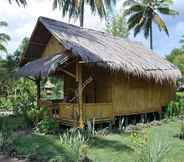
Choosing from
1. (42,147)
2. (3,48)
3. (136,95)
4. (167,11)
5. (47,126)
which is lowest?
(42,147)

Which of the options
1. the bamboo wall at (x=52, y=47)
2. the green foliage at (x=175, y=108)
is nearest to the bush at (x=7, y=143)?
the bamboo wall at (x=52, y=47)

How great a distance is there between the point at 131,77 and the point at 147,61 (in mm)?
1781

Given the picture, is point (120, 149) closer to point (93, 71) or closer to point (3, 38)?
point (93, 71)

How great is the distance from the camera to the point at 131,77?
1672cm

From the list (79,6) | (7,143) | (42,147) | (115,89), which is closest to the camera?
(42,147)

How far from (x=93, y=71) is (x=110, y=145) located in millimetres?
5752

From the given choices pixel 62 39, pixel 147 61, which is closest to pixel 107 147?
pixel 62 39

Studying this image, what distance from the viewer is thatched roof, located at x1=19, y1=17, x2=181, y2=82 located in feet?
44.5

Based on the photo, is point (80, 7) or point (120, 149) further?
point (80, 7)

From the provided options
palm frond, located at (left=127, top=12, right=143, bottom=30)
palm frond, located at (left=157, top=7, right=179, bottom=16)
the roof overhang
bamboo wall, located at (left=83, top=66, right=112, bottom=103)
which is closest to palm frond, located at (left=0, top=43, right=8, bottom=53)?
palm frond, located at (left=127, top=12, right=143, bottom=30)

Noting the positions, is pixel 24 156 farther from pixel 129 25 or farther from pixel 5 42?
pixel 129 25

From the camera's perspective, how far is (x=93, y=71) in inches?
642

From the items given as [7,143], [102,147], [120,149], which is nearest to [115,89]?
[102,147]

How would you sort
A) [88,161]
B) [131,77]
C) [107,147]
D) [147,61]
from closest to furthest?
1. [88,161]
2. [107,147]
3. [131,77]
4. [147,61]
